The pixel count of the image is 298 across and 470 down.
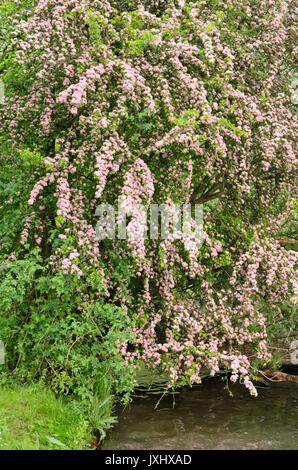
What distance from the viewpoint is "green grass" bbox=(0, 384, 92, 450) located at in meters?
5.94

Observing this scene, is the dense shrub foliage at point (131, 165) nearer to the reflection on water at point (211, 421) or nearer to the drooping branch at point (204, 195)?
the drooping branch at point (204, 195)

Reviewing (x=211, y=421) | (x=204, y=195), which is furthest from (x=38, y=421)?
(x=204, y=195)

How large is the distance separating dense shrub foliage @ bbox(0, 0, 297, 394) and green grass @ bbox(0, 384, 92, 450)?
307 mm

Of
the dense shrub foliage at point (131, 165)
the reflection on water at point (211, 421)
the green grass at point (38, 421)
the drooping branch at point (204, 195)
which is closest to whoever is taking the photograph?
the green grass at point (38, 421)

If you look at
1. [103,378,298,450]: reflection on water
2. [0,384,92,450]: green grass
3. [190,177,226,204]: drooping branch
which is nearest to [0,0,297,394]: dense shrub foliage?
[0,384,92,450]: green grass

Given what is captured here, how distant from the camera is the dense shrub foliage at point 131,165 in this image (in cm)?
674

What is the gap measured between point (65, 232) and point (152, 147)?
5.44ft

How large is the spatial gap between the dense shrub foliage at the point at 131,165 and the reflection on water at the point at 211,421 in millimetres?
880

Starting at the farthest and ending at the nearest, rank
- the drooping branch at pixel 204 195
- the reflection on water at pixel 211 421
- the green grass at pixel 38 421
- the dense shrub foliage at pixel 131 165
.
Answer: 1. the drooping branch at pixel 204 195
2. the reflection on water at pixel 211 421
3. the dense shrub foliage at pixel 131 165
4. the green grass at pixel 38 421

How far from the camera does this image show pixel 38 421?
6.34 meters

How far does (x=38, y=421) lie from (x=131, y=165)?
137 inches

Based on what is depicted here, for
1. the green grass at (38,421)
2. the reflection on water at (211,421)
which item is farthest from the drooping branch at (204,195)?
the green grass at (38,421)
